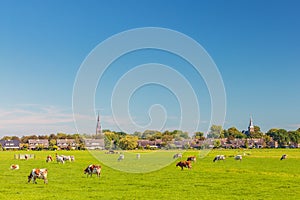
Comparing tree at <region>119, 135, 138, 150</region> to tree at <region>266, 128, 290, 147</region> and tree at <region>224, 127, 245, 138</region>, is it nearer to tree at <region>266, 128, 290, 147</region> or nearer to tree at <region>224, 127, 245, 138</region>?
tree at <region>224, 127, 245, 138</region>

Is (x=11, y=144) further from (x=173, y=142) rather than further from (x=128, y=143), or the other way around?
(x=173, y=142)

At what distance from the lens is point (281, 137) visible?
5787 inches

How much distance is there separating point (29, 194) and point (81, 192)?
2.25m

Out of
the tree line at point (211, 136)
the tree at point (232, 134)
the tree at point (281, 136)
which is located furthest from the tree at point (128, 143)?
the tree at point (281, 136)

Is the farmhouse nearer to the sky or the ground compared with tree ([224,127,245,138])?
nearer to the ground

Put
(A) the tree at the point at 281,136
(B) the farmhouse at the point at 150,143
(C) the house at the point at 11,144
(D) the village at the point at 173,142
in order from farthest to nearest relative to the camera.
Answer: (C) the house at the point at 11,144
(A) the tree at the point at 281,136
(B) the farmhouse at the point at 150,143
(D) the village at the point at 173,142

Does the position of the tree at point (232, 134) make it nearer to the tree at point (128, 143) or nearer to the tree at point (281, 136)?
the tree at point (281, 136)

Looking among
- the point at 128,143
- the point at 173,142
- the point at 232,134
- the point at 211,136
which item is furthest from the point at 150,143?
the point at 232,134

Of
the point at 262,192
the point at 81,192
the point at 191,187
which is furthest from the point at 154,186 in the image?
the point at 262,192

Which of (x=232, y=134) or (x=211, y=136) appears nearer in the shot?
(x=211, y=136)

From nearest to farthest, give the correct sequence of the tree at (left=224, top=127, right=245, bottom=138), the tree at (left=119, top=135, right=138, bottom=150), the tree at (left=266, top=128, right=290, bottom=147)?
the tree at (left=119, top=135, right=138, bottom=150) → the tree at (left=266, top=128, right=290, bottom=147) → the tree at (left=224, top=127, right=245, bottom=138)

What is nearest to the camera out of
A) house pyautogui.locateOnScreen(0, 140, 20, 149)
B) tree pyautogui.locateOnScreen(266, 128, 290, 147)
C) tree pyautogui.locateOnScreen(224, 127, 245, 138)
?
tree pyautogui.locateOnScreen(266, 128, 290, 147)

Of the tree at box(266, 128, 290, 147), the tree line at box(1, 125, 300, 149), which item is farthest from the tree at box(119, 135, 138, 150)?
the tree at box(266, 128, 290, 147)

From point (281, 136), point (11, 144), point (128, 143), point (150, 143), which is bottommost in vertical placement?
point (150, 143)
